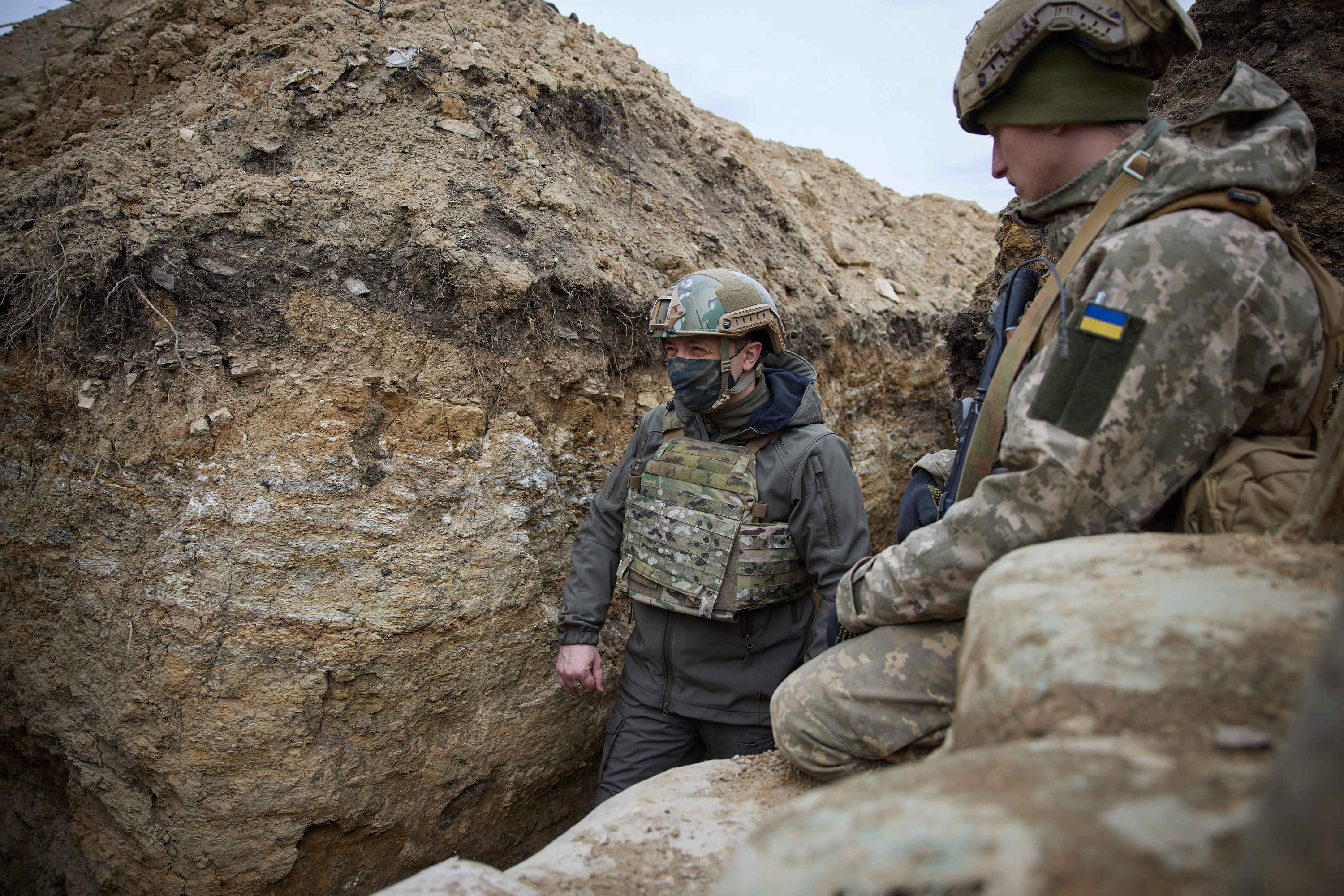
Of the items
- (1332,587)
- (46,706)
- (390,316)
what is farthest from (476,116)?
(1332,587)

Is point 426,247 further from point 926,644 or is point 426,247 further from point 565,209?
point 926,644

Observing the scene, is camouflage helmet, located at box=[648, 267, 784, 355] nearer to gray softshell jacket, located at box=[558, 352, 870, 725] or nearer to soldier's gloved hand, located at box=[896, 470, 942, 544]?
gray softshell jacket, located at box=[558, 352, 870, 725]

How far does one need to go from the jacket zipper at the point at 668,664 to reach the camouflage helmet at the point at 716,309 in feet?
4.26

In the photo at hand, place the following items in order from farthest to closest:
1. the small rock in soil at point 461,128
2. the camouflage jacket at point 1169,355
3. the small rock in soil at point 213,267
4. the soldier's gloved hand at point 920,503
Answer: the small rock in soil at point 461,128
the small rock in soil at point 213,267
the soldier's gloved hand at point 920,503
the camouflage jacket at point 1169,355

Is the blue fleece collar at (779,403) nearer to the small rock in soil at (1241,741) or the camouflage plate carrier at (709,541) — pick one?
the camouflage plate carrier at (709,541)

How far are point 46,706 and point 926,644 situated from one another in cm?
413

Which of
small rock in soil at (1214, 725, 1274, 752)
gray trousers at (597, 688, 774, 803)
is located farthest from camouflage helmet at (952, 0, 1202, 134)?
gray trousers at (597, 688, 774, 803)

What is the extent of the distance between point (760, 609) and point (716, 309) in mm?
1355

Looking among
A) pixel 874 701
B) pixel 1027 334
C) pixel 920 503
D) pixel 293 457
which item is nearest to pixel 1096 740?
pixel 874 701

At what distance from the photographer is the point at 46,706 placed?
12.0 ft

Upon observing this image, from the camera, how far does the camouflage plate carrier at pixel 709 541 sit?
317 cm

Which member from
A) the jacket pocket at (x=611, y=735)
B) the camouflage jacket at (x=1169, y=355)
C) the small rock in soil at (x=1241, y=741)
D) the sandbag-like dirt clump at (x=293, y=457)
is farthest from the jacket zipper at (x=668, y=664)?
the small rock in soil at (x=1241, y=741)

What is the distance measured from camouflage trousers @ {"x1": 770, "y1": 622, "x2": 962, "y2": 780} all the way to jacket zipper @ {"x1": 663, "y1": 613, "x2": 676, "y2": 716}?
40.8 inches

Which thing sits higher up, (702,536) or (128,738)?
(702,536)
